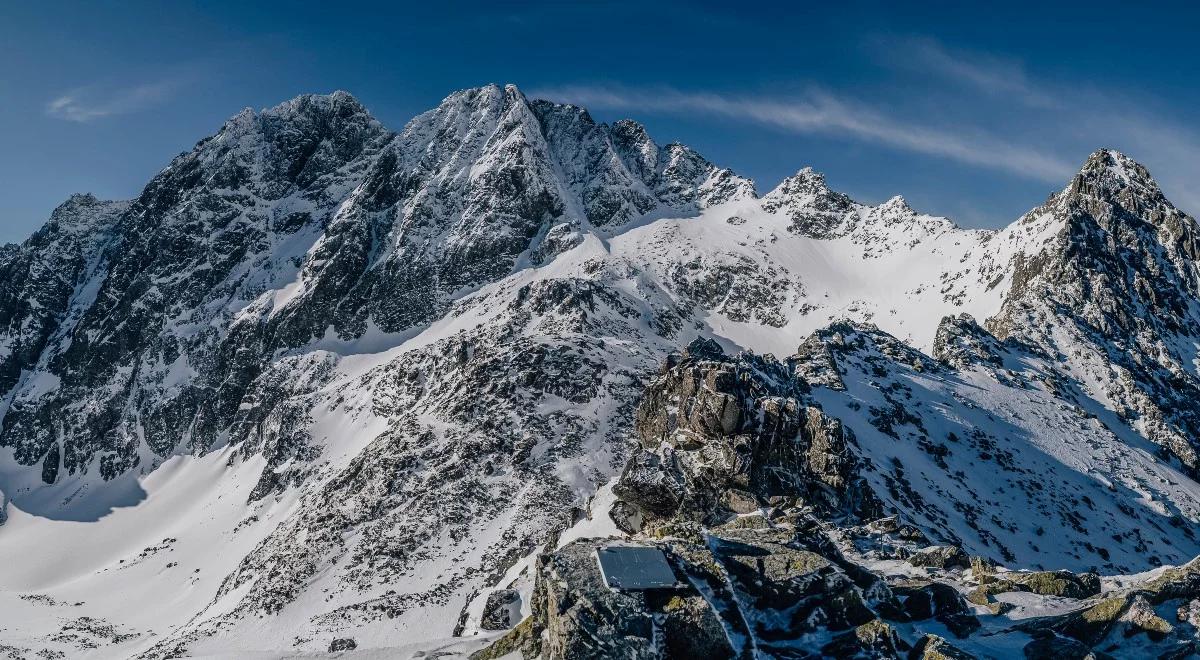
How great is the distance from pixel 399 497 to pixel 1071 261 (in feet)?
→ 292

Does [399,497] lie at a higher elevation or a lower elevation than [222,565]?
higher

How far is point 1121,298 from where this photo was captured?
104812 millimetres

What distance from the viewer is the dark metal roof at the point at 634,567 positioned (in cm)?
2406

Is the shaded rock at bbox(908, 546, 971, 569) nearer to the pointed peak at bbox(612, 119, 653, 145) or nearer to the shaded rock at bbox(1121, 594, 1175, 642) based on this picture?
Result: the shaded rock at bbox(1121, 594, 1175, 642)

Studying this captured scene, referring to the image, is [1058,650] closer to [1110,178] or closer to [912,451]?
[912,451]

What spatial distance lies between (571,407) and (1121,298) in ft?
250

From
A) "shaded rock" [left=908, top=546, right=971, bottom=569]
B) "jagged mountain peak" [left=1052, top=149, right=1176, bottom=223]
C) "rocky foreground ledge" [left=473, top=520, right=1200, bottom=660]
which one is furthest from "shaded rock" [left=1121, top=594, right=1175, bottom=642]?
"jagged mountain peak" [left=1052, top=149, right=1176, bottom=223]

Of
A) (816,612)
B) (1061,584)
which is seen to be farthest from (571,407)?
(816,612)

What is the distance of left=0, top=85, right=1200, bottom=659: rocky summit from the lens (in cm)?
3041

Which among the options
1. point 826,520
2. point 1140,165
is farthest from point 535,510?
point 1140,165

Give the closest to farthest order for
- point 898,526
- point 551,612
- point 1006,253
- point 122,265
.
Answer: point 551,612 → point 898,526 → point 1006,253 → point 122,265

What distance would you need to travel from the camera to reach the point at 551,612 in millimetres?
24047

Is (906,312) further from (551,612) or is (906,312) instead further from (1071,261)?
(551,612)

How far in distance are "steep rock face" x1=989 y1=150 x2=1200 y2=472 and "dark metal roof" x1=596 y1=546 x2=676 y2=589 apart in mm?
80708
